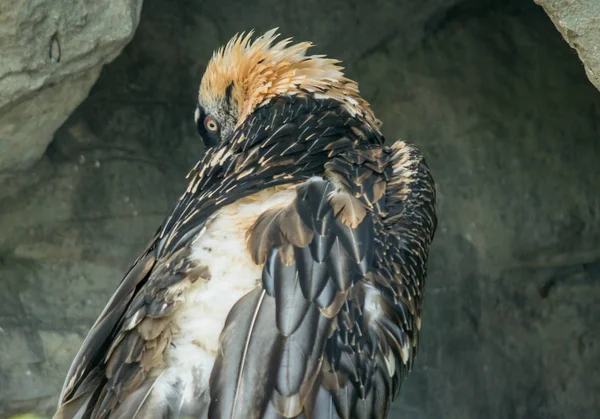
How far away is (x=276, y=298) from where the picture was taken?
8.43ft

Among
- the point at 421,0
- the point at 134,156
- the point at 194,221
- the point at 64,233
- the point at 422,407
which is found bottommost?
the point at 422,407

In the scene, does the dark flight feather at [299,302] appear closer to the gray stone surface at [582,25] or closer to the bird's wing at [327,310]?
the bird's wing at [327,310]

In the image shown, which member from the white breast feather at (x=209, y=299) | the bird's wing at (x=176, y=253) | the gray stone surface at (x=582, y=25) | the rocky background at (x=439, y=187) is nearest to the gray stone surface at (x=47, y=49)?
the bird's wing at (x=176, y=253)

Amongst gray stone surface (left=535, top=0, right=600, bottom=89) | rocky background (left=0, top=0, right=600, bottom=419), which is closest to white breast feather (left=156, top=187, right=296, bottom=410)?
gray stone surface (left=535, top=0, right=600, bottom=89)

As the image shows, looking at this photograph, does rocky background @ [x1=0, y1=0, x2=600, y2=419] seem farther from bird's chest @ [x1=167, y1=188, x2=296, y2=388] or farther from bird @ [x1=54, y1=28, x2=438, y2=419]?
bird's chest @ [x1=167, y1=188, x2=296, y2=388]

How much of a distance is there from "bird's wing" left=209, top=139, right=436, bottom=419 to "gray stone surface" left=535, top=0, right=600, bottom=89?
766 millimetres

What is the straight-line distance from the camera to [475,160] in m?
5.07

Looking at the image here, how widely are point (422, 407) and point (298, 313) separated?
2.85 m

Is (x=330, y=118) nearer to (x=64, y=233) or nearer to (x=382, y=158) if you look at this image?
(x=382, y=158)

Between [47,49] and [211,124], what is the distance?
3.52 feet

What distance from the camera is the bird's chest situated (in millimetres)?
2578

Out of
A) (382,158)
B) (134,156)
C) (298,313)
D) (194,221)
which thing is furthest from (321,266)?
(134,156)

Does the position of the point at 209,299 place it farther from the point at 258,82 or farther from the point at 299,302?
the point at 258,82

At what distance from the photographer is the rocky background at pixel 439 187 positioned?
4.81 metres
